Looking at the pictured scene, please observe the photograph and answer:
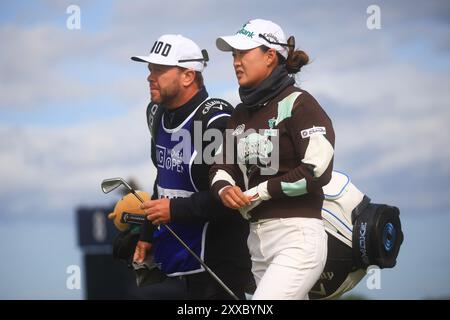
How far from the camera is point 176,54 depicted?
752 cm

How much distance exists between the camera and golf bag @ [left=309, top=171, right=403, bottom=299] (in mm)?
7227

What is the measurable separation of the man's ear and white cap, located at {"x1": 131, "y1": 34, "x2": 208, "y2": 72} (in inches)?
1.1

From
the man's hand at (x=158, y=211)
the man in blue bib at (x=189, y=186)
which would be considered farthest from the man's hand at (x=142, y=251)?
the man's hand at (x=158, y=211)

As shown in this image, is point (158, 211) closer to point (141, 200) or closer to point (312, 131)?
point (141, 200)

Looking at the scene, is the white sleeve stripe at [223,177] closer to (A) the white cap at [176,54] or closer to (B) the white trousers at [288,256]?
(B) the white trousers at [288,256]

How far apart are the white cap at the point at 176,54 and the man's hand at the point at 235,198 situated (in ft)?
3.87

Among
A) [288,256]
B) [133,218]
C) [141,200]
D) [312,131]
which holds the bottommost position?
[288,256]

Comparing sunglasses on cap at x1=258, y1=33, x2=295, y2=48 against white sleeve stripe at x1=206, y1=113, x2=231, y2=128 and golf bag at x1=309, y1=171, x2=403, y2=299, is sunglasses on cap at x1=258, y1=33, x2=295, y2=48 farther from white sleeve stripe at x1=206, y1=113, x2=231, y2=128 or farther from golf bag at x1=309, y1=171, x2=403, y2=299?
golf bag at x1=309, y1=171, x2=403, y2=299

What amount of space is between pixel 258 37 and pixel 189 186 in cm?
110

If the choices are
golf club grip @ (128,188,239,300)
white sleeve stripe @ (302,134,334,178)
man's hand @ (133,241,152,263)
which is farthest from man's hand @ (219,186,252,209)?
man's hand @ (133,241,152,263)

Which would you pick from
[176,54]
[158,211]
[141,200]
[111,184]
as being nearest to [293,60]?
[176,54]

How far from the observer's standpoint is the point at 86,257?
14.0m

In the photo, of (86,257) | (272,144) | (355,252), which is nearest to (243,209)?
(272,144)
